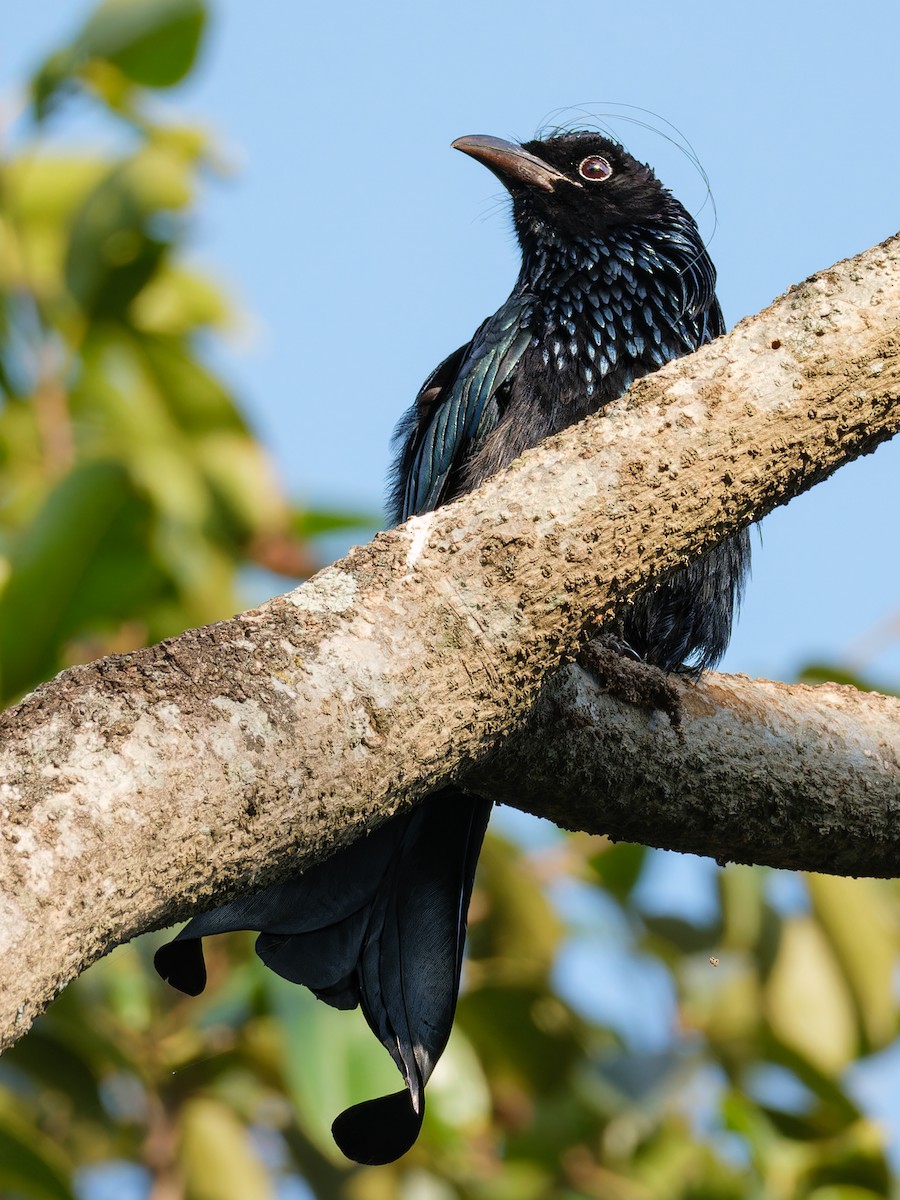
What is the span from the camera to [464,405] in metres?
3.44

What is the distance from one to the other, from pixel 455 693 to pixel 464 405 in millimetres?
1673

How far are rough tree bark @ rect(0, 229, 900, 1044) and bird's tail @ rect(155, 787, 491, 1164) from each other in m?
0.57

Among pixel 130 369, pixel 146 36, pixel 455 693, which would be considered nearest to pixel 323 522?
pixel 130 369

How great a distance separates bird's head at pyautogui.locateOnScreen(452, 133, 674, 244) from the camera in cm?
404

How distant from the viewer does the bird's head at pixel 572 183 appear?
13.3 feet

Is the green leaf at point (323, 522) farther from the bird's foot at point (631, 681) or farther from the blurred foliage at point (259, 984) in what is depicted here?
the bird's foot at point (631, 681)

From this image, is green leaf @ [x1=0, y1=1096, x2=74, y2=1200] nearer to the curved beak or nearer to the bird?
the bird

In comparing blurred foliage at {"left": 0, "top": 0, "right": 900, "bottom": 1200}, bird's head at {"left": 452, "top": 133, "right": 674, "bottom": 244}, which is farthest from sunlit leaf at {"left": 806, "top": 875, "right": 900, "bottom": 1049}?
bird's head at {"left": 452, "top": 133, "right": 674, "bottom": 244}

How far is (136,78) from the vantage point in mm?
4145

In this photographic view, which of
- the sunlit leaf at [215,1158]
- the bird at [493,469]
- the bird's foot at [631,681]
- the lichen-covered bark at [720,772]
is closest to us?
the lichen-covered bark at [720,772]

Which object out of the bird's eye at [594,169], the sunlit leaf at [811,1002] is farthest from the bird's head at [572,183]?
the sunlit leaf at [811,1002]

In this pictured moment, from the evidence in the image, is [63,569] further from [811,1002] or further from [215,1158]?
[811,1002]

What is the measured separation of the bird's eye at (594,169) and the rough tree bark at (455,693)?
7.36ft

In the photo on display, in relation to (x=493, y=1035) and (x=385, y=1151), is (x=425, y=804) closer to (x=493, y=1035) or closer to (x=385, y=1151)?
(x=385, y=1151)
